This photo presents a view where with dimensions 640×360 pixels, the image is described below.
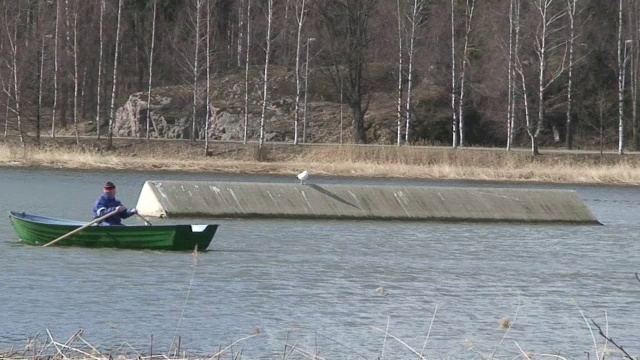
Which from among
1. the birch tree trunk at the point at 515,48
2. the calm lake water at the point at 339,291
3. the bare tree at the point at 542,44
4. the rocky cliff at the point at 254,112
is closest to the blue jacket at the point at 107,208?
the calm lake water at the point at 339,291

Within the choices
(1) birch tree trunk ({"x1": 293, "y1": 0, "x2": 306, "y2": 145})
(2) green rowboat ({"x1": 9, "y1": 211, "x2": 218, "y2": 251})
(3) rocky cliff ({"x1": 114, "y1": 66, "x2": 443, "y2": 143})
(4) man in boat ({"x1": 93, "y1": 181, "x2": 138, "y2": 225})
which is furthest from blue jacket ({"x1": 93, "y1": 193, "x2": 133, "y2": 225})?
(3) rocky cliff ({"x1": 114, "y1": 66, "x2": 443, "y2": 143})

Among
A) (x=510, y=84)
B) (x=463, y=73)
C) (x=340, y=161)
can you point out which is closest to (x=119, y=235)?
(x=340, y=161)

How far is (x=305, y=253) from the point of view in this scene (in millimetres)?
26562

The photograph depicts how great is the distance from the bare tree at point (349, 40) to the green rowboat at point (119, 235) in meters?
41.3

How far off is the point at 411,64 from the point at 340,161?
10243mm

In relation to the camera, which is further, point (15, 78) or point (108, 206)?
point (15, 78)

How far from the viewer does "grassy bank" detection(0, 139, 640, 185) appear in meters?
52.8

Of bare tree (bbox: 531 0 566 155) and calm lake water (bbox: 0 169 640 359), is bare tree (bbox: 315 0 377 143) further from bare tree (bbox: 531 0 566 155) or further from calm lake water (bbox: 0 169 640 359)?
calm lake water (bbox: 0 169 640 359)

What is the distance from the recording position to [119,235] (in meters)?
25.1

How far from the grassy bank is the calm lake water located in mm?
18695

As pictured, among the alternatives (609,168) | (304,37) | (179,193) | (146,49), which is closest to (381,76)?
(304,37)

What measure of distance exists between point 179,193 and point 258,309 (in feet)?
46.8

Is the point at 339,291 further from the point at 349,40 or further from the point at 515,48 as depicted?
the point at 349,40

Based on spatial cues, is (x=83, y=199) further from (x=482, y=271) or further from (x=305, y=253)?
(x=482, y=271)
